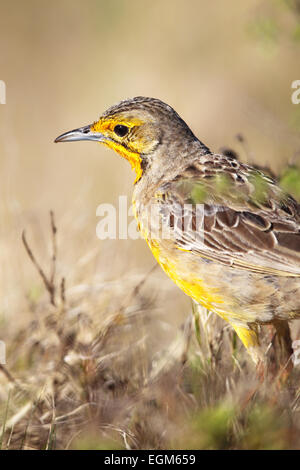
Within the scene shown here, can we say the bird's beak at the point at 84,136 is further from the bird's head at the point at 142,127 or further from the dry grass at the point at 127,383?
the dry grass at the point at 127,383

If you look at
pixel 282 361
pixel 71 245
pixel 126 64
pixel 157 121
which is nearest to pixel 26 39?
pixel 126 64

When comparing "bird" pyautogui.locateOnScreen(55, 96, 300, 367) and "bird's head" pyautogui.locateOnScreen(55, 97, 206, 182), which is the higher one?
"bird's head" pyautogui.locateOnScreen(55, 97, 206, 182)

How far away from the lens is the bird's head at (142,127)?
5.23 meters

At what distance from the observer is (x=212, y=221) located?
4.72m

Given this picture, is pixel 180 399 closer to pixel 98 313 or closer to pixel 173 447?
pixel 173 447

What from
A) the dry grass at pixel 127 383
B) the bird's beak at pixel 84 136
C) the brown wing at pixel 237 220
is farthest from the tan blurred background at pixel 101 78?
the brown wing at pixel 237 220

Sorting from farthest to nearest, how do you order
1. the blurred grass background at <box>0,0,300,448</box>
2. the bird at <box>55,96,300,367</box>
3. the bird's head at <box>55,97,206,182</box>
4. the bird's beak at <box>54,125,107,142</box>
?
the blurred grass background at <box>0,0,300,448</box>
the bird's beak at <box>54,125,107,142</box>
the bird's head at <box>55,97,206,182</box>
the bird at <box>55,96,300,367</box>

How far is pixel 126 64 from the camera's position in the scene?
12203mm

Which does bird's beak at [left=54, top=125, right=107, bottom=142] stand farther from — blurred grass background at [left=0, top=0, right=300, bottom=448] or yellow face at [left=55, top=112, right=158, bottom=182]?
blurred grass background at [left=0, top=0, right=300, bottom=448]

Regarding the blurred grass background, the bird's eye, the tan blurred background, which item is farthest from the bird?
the tan blurred background

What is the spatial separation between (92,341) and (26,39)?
10.4 meters

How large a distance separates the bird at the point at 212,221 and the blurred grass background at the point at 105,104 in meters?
0.39

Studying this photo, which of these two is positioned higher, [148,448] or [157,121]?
[157,121]

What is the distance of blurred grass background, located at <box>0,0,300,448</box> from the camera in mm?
5844
